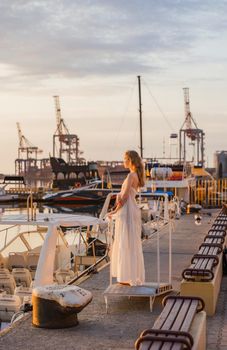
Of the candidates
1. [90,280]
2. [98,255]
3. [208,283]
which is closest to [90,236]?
[98,255]

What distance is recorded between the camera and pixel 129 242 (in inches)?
368

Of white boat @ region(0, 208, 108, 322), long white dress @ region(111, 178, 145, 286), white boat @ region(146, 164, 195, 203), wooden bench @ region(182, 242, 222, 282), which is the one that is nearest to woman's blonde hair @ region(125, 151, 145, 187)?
long white dress @ region(111, 178, 145, 286)

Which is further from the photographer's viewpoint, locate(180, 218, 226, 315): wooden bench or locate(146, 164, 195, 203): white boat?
locate(146, 164, 195, 203): white boat

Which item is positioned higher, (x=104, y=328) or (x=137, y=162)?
(x=137, y=162)

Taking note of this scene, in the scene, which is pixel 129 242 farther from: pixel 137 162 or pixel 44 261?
pixel 44 261

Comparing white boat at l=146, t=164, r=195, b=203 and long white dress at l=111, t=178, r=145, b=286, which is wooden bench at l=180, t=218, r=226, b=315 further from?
white boat at l=146, t=164, r=195, b=203

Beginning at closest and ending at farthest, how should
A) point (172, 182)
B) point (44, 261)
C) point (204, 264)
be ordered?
point (204, 264) → point (44, 261) → point (172, 182)

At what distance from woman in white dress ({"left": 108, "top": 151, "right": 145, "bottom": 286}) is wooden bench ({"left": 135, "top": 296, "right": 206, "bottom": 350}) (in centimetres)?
177

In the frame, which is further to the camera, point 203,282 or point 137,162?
point 137,162

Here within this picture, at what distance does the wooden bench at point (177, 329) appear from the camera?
5.90 m

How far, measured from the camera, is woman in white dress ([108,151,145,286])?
30.7 ft

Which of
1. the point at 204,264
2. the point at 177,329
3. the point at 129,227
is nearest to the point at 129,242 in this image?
the point at 129,227

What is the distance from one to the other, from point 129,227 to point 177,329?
2.94m

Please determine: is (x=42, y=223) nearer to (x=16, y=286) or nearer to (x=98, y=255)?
(x=16, y=286)
